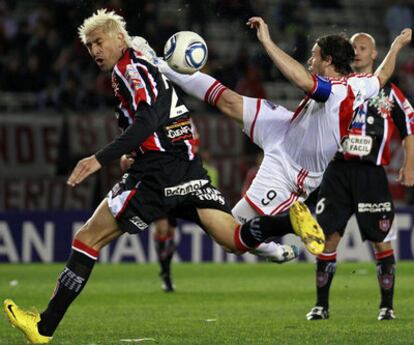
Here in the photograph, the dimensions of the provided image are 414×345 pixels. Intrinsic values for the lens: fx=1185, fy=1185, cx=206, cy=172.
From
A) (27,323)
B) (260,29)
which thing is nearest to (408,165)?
(260,29)

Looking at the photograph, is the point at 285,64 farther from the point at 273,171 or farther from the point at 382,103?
the point at 382,103

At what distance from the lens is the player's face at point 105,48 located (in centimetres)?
781

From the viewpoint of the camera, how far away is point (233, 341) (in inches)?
311

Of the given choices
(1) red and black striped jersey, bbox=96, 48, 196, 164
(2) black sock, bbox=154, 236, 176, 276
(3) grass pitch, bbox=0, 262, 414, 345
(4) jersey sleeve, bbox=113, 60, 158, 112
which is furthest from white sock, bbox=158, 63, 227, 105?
(2) black sock, bbox=154, 236, 176, 276

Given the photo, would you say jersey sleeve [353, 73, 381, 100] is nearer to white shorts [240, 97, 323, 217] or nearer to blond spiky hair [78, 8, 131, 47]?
white shorts [240, 97, 323, 217]

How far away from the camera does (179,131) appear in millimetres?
7922

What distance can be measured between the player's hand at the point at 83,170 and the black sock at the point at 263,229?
1149 millimetres

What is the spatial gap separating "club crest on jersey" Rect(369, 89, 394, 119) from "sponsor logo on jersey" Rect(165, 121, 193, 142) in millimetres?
2315

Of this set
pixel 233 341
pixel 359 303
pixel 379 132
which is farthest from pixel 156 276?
pixel 233 341

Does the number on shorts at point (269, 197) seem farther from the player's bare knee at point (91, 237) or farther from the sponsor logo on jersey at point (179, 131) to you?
the player's bare knee at point (91, 237)

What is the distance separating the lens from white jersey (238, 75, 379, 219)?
332 inches

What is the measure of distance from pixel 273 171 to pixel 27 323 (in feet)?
7.39

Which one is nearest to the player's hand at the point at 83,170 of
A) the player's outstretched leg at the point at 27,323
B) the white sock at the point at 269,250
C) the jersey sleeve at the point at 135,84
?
the jersey sleeve at the point at 135,84

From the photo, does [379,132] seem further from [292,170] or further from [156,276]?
[156,276]
